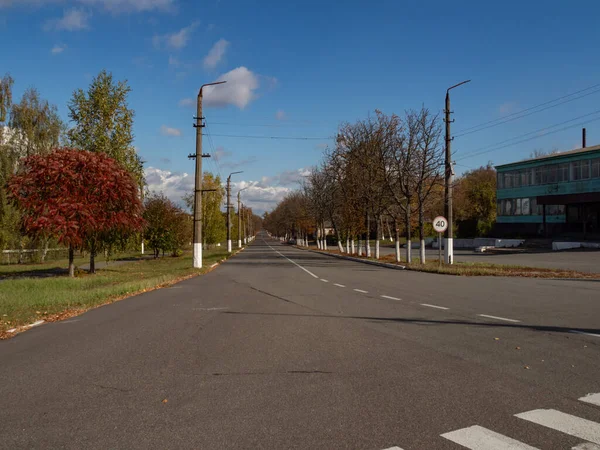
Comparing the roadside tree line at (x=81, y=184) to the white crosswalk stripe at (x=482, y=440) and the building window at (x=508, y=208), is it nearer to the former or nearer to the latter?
the white crosswalk stripe at (x=482, y=440)

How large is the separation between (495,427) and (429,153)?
2878 centimetres

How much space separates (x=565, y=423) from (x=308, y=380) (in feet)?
8.74

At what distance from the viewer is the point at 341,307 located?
12234 millimetres

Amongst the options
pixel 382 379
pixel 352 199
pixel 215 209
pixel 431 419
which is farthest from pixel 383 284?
pixel 215 209

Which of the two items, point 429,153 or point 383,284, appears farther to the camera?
point 429,153

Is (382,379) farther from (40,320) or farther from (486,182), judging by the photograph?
(486,182)

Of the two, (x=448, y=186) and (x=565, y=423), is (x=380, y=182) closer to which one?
(x=448, y=186)

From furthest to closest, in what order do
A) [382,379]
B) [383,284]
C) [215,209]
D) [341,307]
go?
1. [215,209]
2. [383,284]
3. [341,307]
4. [382,379]

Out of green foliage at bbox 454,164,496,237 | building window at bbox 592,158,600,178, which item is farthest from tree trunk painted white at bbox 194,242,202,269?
green foliage at bbox 454,164,496,237

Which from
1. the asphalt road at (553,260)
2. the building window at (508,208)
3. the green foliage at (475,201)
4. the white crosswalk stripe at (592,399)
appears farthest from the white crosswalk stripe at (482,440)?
the green foliage at (475,201)

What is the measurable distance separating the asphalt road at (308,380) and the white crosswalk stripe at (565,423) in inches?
0.7

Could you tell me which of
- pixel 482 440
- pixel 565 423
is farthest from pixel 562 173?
pixel 482 440

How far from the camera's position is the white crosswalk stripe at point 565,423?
170 inches

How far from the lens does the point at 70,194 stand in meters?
22.3
